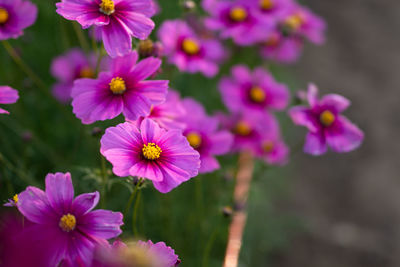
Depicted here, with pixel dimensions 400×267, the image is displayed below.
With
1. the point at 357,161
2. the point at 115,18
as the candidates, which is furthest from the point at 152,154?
the point at 357,161

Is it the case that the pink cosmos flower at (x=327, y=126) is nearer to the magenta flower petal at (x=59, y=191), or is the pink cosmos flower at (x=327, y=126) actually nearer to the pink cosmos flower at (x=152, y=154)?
the pink cosmos flower at (x=152, y=154)

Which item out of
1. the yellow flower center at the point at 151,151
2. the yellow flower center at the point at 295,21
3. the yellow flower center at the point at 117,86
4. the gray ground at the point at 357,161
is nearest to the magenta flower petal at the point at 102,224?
the yellow flower center at the point at 151,151

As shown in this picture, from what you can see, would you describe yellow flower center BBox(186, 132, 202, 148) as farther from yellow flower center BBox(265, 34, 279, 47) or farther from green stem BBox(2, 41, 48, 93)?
yellow flower center BBox(265, 34, 279, 47)

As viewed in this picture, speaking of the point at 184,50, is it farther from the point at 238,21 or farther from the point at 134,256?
the point at 134,256

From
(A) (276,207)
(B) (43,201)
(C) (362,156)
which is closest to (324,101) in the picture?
(B) (43,201)

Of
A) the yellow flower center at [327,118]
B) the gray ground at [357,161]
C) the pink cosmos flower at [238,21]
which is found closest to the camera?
the yellow flower center at [327,118]

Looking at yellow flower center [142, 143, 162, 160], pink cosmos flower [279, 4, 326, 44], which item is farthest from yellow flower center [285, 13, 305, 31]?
yellow flower center [142, 143, 162, 160]
